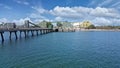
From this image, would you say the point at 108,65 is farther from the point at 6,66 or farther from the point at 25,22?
the point at 25,22

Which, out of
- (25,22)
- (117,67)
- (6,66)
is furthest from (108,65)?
(25,22)

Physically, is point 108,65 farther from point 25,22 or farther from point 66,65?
point 25,22

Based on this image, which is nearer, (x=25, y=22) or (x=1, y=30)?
(x=1, y=30)

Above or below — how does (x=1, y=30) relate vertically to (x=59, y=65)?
above

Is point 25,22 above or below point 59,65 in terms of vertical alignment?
above

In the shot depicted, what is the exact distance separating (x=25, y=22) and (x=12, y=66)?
386 feet

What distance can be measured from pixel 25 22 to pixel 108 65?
120 metres

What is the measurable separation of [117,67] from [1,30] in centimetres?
3693

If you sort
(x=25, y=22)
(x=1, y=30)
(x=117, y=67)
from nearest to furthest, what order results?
(x=117, y=67) → (x=1, y=30) → (x=25, y=22)

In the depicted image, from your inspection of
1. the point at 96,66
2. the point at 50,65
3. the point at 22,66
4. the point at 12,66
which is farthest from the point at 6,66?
the point at 96,66

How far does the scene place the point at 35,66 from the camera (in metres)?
18.2

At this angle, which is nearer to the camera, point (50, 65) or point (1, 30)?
point (50, 65)

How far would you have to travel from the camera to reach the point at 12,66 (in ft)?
59.3

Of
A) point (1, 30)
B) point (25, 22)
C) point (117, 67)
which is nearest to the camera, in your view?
point (117, 67)
